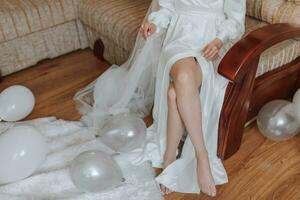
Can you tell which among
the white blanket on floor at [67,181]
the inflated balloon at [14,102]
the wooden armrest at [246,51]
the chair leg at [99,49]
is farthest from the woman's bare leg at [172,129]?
the chair leg at [99,49]

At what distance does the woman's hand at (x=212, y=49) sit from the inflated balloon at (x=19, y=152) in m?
0.74

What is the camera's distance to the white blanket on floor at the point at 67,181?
1397 mm

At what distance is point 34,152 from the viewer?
1415 millimetres

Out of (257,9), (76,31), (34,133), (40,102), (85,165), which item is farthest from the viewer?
(76,31)

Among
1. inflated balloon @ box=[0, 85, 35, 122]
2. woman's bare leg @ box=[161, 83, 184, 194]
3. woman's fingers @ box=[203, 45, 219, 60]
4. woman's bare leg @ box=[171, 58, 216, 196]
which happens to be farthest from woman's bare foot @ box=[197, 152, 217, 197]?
inflated balloon @ box=[0, 85, 35, 122]

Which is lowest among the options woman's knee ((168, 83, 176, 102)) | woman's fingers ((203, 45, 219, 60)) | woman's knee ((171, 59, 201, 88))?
woman's knee ((168, 83, 176, 102))

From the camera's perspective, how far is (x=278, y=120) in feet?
4.93

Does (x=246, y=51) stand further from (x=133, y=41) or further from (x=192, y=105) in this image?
(x=133, y=41)

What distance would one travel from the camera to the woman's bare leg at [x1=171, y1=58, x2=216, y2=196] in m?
1.26

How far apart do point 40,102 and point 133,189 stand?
0.84 m

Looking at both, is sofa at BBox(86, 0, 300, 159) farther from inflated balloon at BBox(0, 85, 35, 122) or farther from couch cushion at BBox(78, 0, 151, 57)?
inflated balloon at BBox(0, 85, 35, 122)

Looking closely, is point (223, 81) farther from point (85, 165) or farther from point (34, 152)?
point (34, 152)

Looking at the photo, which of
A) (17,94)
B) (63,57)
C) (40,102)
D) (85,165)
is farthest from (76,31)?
(85,165)

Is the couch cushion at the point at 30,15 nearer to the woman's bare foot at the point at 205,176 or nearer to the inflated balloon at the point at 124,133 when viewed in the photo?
the inflated balloon at the point at 124,133
